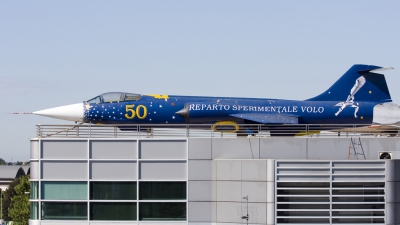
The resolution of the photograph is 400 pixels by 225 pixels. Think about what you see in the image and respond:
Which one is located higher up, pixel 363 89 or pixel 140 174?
pixel 363 89

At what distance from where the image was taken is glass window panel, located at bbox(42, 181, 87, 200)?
99.9ft

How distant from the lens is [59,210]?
30.6 m

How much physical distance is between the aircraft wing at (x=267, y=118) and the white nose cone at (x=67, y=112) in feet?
26.9

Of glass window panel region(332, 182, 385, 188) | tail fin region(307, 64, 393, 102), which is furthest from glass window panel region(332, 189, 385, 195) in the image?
tail fin region(307, 64, 393, 102)

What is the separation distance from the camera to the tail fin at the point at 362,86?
143 ft

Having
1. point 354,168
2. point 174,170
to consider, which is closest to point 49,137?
point 174,170

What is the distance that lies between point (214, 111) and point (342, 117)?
6.96 metres

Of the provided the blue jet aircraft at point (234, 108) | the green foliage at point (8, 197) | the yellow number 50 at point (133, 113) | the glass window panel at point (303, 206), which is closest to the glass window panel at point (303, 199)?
the glass window panel at point (303, 206)

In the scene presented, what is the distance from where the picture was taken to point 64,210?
30.6 meters

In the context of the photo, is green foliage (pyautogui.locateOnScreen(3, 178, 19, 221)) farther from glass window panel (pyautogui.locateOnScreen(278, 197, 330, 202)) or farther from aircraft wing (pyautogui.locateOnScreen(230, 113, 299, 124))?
glass window panel (pyautogui.locateOnScreen(278, 197, 330, 202))

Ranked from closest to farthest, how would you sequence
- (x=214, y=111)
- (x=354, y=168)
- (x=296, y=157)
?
(x=354, y=168), (x=296, y=157), (x=214, y=111)

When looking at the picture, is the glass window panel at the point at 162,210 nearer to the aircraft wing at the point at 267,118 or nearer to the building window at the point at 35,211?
the building window at the point at 35,211

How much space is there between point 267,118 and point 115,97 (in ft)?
26.7

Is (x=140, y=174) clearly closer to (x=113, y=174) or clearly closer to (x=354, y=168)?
(x=113, y=174)
